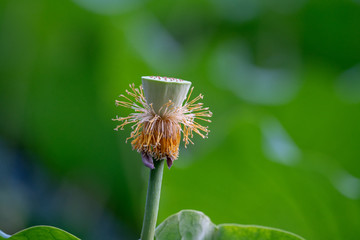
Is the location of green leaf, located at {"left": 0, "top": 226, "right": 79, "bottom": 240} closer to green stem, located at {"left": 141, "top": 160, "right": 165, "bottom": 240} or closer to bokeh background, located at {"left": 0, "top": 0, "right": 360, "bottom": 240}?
green stem, located at {"left": 141, "top": 160, "right": 165, "bottom": 240}

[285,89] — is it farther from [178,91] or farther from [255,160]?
[178,91]

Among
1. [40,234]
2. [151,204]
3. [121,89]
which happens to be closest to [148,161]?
[151,204]

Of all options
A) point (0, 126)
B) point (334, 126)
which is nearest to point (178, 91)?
point (334, 126)

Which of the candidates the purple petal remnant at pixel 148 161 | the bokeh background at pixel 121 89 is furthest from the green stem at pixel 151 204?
the bokeh background at pixel 121 89

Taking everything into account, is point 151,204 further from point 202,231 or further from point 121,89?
point 121,89

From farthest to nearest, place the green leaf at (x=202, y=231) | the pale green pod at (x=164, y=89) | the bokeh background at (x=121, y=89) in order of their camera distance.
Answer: the bokeh background at (x=121, y=89) < the green leaf at (x=202, y=231) < the pale green pod at (x=164, y=89)

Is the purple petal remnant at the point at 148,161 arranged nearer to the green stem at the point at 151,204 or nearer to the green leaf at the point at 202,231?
the green stem at the point at 151,204

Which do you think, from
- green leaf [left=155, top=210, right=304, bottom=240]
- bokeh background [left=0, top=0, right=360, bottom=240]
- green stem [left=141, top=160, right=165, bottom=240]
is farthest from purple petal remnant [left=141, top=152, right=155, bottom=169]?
bokeh background [left=0, top=0, right=360, bottom=240]
